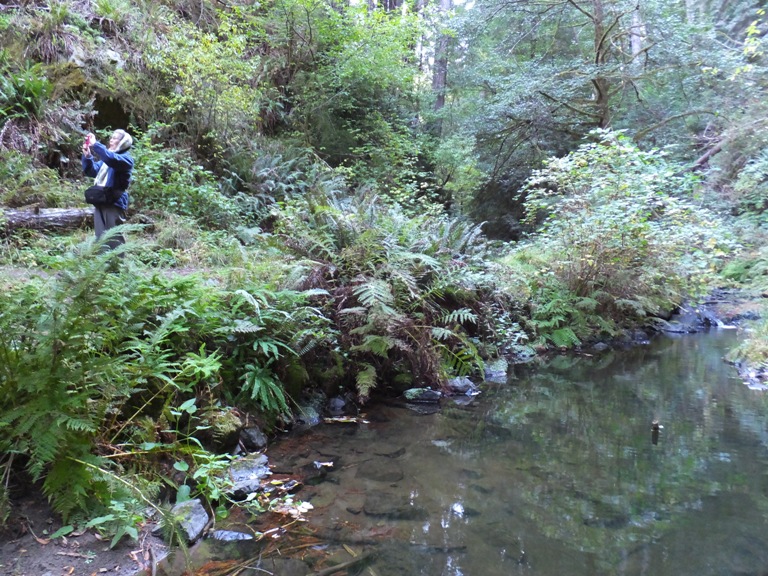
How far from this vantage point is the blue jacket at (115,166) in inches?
207

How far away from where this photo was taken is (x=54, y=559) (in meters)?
2.49

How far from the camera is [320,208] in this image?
6688mm

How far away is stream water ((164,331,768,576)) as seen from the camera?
2.93 metres

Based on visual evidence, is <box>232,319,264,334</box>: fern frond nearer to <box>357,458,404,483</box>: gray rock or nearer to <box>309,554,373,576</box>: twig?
<box>357,458,404,483</box>: gray rock

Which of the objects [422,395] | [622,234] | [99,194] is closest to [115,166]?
[99,194]

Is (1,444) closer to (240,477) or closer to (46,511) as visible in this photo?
(46,511)

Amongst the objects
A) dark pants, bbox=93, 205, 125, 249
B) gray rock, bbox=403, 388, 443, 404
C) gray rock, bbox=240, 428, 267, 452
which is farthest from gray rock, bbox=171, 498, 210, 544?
dark pants, bbox=93, 205, 125, 249

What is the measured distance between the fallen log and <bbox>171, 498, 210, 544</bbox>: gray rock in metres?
5.23

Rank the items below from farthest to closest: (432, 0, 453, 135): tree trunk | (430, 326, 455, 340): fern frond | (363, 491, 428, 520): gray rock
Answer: (432, 0, 453, 135): tree trunk < (430, 326, 455, 340): fern frond < (363, 491, 428, 520): gray rock

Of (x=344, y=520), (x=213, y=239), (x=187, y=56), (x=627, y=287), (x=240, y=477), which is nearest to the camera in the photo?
(x=344, y=520)

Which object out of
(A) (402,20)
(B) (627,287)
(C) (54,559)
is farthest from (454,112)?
(C) (54,559)

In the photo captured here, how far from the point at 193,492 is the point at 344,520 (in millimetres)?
1023

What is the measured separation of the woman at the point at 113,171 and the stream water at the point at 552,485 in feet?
10.9

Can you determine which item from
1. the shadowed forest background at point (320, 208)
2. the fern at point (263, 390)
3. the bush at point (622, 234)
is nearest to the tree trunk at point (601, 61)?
the shadowed forest background at point (320, 208)
